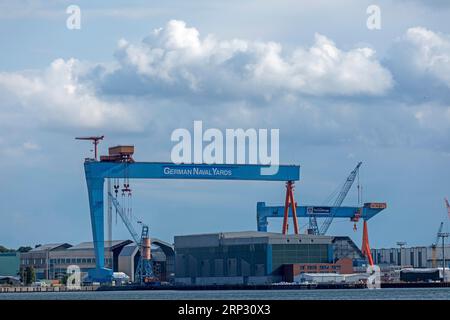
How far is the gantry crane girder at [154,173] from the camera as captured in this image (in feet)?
198

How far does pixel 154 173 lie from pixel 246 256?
1765 centimetres

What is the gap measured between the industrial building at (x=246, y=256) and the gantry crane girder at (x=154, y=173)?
11.0 metres

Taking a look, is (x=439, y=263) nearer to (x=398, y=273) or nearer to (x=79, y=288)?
(x=398, y=273)

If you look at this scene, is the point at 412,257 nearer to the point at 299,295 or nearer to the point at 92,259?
the point at 92,259

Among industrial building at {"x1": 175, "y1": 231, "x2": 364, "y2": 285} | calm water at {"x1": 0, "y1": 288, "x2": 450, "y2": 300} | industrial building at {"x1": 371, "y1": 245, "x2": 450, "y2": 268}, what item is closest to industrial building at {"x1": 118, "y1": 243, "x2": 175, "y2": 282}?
industrial building at {"x1": 175, "y1": 231, "x2": 364, "y2": 285}

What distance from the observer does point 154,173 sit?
213ft

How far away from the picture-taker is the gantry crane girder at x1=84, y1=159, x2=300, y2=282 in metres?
60.3

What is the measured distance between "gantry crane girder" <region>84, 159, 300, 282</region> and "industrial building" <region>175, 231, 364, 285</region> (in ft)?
36.0

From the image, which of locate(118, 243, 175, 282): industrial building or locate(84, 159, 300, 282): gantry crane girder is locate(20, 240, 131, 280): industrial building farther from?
locate(84, 159, 300, 282): gantry crane girder
